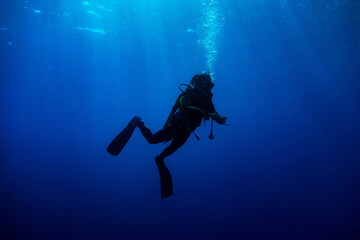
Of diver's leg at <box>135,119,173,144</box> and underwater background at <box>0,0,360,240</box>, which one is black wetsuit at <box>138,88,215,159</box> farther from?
underwater background at <box>0,0,360,240</box>

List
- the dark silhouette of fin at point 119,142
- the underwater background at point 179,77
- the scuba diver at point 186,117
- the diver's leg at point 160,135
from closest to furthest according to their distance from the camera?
the scuba diver at point 186,117 → the diver's leg at point 160,135 → the dark silhouette of fin at point 119,142 → the underwater background at point 179,77

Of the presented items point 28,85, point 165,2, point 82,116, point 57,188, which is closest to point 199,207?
point 57,188

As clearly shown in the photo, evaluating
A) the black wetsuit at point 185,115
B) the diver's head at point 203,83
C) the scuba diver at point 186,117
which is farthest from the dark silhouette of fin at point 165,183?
the diver's head at point 203,83

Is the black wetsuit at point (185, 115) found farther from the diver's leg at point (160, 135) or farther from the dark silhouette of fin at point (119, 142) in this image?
the dark silhouette of fin at point (119, 142)

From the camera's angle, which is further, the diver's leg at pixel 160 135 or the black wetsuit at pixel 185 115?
the diver's leg at pixel 160 135

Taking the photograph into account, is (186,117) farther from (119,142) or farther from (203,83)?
(119,142)

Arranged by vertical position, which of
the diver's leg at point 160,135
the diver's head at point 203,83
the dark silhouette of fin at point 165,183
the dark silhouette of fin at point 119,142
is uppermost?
the diver's head at point 203,83

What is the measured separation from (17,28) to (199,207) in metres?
22.9

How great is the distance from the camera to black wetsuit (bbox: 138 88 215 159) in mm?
3709

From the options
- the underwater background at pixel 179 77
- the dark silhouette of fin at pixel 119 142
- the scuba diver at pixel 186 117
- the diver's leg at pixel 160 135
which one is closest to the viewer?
the scuba diver at pixel 186 117

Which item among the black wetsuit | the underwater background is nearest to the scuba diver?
the black wetsuit

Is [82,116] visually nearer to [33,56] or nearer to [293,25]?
[33,56]

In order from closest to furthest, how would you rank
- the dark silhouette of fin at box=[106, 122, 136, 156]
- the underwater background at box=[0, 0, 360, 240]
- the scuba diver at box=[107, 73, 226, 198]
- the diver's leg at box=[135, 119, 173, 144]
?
the scuba diver at box=[107, 73, 226, 198] < the diver's leg at box=[135, 119, 173, 144] < the dark silhouette of fin at box=[106, 122, 136, 156] < the underwater background at box=[0, 0, 360, 240]

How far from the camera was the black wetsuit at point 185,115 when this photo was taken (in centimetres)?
371
